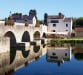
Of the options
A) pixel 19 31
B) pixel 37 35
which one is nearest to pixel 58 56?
pixel 19 31

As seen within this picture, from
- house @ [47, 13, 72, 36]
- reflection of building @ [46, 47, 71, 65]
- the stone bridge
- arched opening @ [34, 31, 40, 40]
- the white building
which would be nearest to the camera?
reflection of building @ [46, 47, 71, 65]

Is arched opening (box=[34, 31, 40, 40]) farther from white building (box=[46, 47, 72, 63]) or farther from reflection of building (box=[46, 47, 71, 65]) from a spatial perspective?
reflection of building (box=[46, 47, 71, 65])

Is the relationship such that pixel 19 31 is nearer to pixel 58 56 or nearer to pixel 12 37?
pixel 12 37

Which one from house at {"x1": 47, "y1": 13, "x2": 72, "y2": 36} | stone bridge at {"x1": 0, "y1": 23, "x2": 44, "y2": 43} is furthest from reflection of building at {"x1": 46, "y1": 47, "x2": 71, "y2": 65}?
house at {"x1": 47, "y1": 13, "x2": 72, "y2": 36}

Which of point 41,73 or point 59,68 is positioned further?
point 59,68

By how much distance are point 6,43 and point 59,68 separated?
906 cm

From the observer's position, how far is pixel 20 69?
1128 inches

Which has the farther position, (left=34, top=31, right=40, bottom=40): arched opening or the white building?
(left=34, top=31, right=40, bottom=40): arched opening

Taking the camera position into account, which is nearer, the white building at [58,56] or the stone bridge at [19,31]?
the white building at [58,56]

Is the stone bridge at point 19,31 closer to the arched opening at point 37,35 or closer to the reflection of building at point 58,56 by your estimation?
the arched opening at point 37,35

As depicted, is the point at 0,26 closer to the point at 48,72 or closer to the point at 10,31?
the point at 10,31

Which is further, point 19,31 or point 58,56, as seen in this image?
point 19,31

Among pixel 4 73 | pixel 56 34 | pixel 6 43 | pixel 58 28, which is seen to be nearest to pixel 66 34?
pixel 56 34

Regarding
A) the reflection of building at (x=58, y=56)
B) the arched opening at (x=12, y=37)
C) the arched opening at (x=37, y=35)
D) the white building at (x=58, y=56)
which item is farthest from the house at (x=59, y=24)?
the reflection of building at (x=58, y=56)
